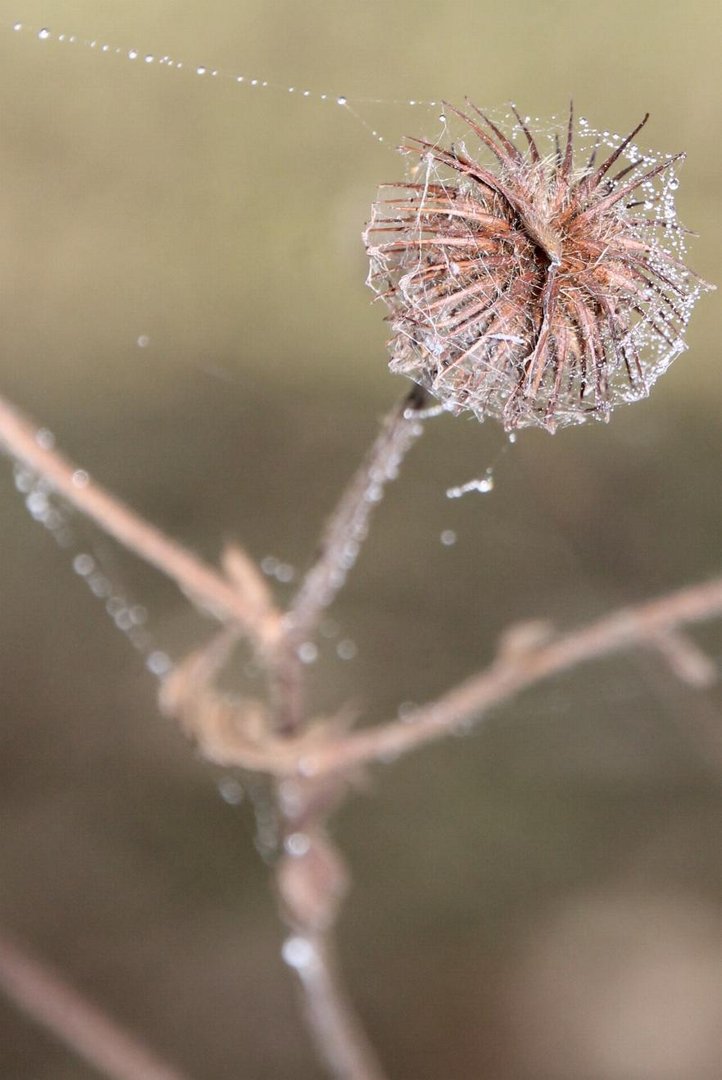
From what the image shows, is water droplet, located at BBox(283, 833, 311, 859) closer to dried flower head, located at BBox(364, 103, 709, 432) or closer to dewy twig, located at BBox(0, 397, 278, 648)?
dewy twig, located at BBox(0, 397, 278, 648)

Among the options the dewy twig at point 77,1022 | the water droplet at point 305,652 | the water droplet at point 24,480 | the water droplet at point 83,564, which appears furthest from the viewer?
the water droplet at point 83,564

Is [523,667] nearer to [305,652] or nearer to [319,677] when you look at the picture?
[305,652]

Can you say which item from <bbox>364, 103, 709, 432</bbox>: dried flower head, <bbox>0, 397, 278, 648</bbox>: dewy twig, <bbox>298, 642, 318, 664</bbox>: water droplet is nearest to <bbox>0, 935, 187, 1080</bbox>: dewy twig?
<bbox>298, 642, 318, 664</bbox>: water droplet

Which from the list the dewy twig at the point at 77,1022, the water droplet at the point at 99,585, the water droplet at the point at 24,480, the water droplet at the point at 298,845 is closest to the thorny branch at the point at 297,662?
the water droplet at the point at 298,845

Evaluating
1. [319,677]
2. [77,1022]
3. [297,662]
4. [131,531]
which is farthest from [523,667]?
[319,677]

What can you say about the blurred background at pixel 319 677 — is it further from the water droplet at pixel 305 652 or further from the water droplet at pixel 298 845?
the water droplet at pixel 298 845
